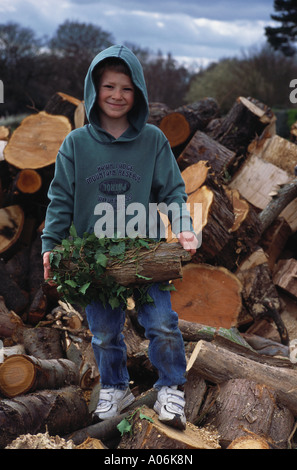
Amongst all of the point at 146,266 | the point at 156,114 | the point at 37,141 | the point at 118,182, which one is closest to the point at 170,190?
the point at 118,182

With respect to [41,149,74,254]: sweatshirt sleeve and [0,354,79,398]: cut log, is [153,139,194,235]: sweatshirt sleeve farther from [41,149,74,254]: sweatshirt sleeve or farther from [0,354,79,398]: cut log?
[0,354,79,398]: cut log

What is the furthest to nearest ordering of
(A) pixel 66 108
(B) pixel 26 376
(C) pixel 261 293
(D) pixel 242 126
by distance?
1. (D) pixel 242 126
2. (A) pixel 66 108
3. (C) pixel 261 293
4. (B) pixel 26 376

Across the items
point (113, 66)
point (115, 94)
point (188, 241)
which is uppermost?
point (113, 66)

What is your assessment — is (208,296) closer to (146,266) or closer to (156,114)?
(146,266)

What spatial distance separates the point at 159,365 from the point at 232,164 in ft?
→ 10.9

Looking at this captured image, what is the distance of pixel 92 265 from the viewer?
2.60m

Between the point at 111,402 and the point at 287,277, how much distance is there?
252 centimetres

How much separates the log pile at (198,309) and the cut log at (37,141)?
0.05 feet

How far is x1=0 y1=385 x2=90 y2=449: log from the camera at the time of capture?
2731 mm

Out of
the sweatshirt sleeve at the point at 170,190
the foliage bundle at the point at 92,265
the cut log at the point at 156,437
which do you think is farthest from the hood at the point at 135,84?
the cut log at the point at 156,437

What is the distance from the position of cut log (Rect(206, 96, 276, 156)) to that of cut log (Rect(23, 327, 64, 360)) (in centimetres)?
314

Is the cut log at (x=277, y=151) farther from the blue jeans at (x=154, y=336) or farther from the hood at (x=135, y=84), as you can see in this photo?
the blue jeans at (x=154, y=336)

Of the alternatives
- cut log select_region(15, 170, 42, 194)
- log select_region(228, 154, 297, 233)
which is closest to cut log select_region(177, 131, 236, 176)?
log select_region(228, 154, 297, 233)

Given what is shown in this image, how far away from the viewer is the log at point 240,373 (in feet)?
10.5
